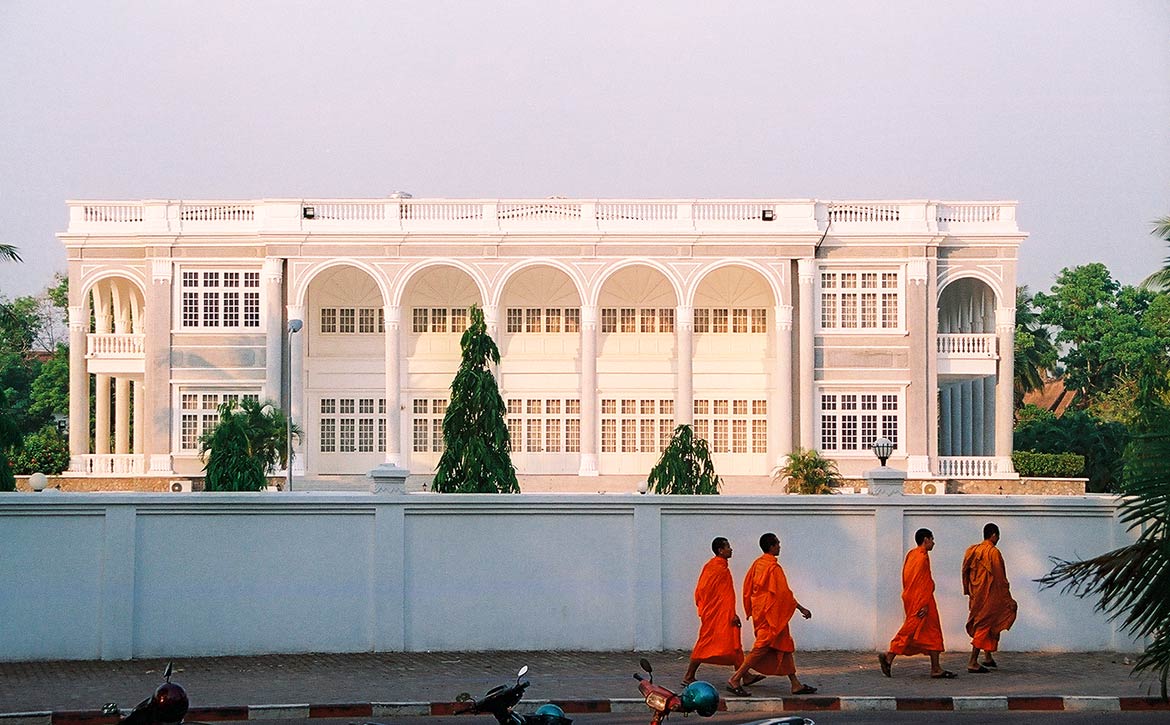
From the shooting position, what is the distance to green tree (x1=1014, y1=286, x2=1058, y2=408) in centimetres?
5588

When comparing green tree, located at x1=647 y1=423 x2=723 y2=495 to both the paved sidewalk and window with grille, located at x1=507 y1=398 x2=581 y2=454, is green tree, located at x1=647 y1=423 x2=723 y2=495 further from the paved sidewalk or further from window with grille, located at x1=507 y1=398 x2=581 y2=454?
window with grille, located at x1=507 y1=398 x2=581 y2=454

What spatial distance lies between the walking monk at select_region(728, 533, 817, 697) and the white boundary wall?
2.14 meters

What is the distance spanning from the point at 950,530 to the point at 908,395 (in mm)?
28210

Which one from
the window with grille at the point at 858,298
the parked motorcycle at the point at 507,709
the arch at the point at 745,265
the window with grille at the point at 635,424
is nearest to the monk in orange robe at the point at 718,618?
the parked motorcycle at the point at 507,709

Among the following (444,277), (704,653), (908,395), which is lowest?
(704,653)

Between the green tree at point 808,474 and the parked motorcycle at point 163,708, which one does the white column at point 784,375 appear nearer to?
the green tree at point 808,474

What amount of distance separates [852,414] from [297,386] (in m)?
15.5

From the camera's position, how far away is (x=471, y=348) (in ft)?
83.1

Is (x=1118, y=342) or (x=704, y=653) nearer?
(x=704, y=653)

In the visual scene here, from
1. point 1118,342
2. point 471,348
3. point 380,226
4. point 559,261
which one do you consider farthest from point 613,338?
point 1118,342

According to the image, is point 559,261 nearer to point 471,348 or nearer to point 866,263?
point 866,263

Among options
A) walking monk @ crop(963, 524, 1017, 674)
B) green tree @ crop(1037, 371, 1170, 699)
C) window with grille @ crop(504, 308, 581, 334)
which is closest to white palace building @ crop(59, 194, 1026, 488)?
window with grille @ crop(504, 308, 581, 334)

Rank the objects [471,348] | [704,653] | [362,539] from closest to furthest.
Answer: [704,653] < [362,539] < [471,348]

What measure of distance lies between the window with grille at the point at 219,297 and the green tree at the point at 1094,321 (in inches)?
1274
